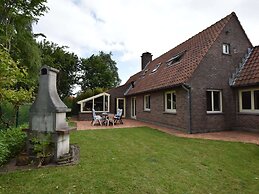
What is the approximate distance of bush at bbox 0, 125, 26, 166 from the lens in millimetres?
5152

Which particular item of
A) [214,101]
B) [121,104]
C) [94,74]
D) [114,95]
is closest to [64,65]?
[94,74]

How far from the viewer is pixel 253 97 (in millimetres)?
10875

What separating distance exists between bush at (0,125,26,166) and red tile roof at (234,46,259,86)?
11838mm

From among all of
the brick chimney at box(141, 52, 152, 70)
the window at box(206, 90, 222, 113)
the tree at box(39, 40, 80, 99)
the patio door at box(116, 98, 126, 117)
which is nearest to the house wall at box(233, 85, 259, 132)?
the window at box(206, 90, 222, 113)

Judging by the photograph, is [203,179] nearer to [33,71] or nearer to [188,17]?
[188,17]

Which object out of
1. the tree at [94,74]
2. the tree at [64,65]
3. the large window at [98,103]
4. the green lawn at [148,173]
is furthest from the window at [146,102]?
the tree at [94,74]

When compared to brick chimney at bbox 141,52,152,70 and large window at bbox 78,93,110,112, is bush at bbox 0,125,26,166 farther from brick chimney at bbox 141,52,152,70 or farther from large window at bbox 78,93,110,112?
brick chimney at bbox 141,52,152,70

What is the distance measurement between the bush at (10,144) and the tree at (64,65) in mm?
24392

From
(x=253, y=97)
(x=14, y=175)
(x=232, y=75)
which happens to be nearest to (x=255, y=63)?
(x=232, y=75)

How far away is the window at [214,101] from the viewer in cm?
1153

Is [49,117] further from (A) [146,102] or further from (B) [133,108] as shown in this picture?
(B) [133,108]

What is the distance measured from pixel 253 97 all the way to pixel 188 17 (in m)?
6.53

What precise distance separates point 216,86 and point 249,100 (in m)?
2.06

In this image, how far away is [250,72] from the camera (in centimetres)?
1145
